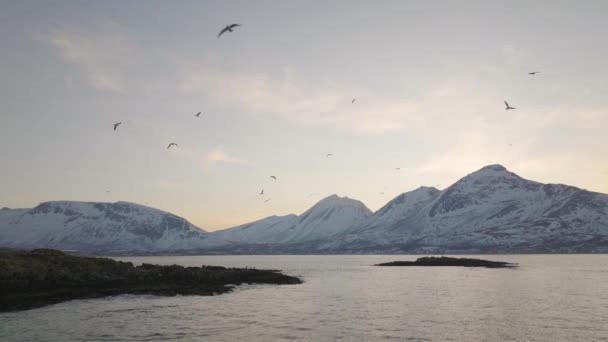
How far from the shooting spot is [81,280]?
70375 millimetres

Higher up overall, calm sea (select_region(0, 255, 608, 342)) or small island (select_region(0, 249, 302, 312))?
small island (select_region(0, 249, 302, 312))

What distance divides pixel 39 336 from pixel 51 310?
13736 mm

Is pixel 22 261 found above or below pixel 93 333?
above

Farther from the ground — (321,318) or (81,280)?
(81,280)

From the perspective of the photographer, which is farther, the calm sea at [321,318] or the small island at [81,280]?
the small island at [81,280]

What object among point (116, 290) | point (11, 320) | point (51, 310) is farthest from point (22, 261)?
point (11, 320)

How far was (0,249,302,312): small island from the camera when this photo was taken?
5950 centimetres

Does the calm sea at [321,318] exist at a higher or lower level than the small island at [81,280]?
lower

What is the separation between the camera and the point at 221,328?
43.2 metres

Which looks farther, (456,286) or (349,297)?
(456,286)

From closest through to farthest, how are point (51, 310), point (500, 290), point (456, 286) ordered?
point (51, 310)
point (500, 290)
point (456, 286)

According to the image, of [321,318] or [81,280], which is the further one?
[81,280]

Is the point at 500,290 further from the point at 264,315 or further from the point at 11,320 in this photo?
the point at 11,320

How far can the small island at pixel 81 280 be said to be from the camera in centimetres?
5950
